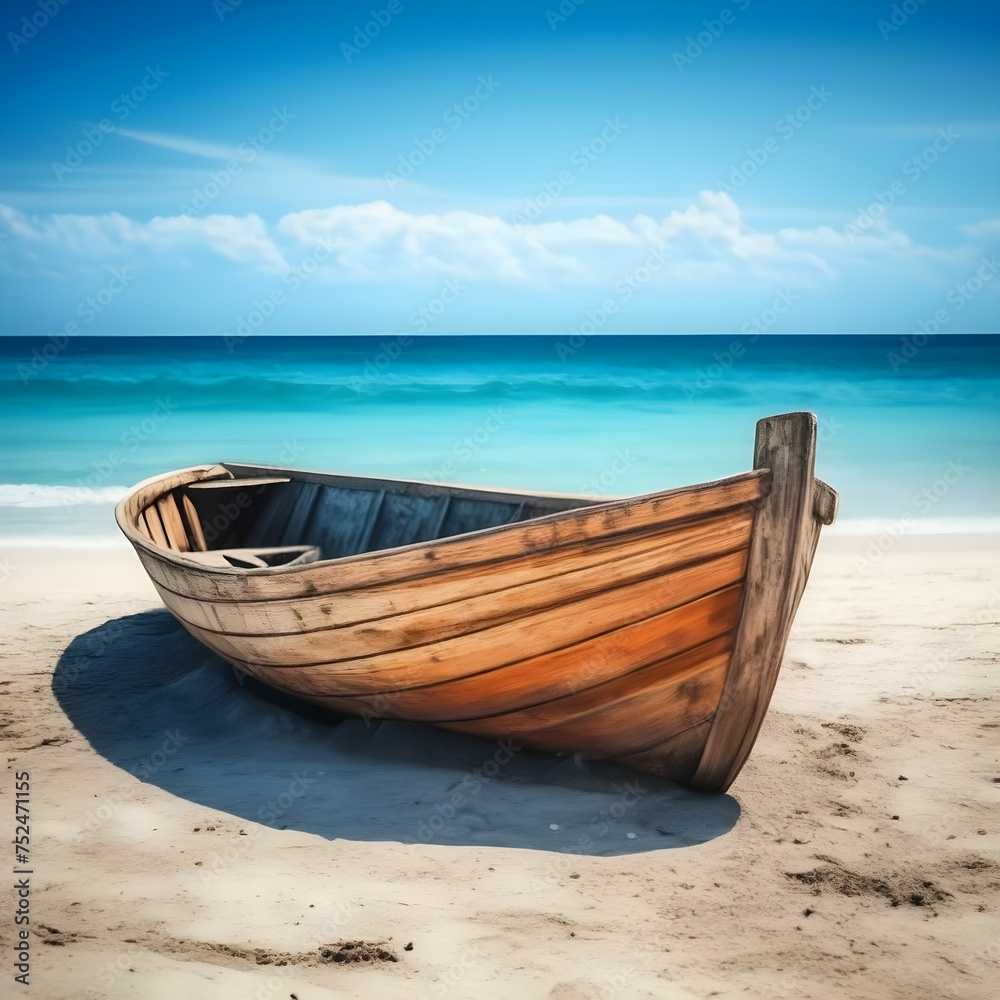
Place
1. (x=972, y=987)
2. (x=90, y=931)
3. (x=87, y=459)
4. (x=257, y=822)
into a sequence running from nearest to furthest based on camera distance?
1. (x=972, y=987)
2. (x=90, y=931)
3. (x=257, y=822)
4. (x=87, y=459)

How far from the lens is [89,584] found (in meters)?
7.16

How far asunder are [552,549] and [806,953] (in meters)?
1.43

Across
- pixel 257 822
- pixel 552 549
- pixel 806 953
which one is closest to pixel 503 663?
pixel 552 549

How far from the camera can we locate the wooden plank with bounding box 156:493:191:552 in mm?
5895

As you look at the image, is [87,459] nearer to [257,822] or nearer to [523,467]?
[523,467]

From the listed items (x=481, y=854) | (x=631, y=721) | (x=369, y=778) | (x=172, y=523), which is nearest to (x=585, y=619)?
(x=631, y=721)

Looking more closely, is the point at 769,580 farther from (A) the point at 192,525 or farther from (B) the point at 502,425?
(B) the point at 502,425

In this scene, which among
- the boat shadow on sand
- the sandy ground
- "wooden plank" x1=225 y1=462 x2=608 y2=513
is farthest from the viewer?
"wooden plank" x1=225 y1=462 x2=608 y2=513

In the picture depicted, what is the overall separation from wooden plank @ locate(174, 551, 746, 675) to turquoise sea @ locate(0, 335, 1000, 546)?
280 inches

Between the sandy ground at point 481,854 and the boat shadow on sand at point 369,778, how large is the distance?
0.01m

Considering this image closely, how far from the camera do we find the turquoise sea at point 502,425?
13.0 meters

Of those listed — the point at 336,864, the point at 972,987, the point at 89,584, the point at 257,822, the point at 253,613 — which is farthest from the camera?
the point at 89,584

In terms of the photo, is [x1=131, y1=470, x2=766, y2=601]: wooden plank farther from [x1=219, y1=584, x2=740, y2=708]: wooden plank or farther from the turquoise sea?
the turquoise sea

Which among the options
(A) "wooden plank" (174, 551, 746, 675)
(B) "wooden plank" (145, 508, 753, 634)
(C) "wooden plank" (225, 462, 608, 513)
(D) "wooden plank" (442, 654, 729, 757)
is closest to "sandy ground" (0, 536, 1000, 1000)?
(D) "wooden plank" (442, 654, 729, 757)
